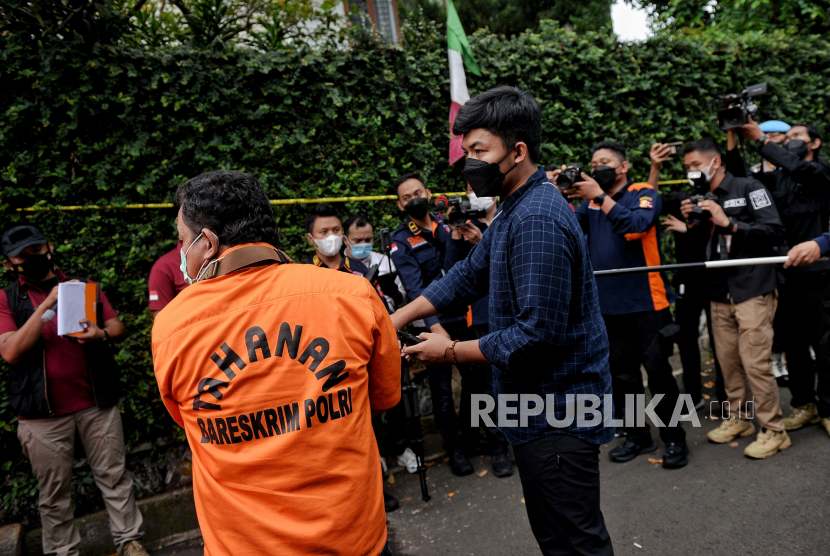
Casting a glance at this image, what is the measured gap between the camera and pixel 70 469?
3770 millimetres

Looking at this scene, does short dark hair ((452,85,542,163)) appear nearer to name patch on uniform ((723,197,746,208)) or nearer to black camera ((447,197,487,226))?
black camera ((447,197,487,226))

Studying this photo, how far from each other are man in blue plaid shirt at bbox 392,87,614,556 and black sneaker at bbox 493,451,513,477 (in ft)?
7.76

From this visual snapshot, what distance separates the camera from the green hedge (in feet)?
14.0

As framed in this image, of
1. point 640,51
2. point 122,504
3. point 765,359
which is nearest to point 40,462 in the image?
point 122,504

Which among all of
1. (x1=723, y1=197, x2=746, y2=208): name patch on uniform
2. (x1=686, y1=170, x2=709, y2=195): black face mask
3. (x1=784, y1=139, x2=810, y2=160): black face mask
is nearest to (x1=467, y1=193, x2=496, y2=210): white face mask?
(x1=686, y1=170, x2=709, y2=195): black face mask

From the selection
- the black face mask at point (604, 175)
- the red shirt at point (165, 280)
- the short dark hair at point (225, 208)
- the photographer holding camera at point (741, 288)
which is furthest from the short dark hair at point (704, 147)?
the red shirt at point (165, 280)

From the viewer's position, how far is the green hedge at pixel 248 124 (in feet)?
14.0

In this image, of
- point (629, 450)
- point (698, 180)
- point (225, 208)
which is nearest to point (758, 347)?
point (629, 450)

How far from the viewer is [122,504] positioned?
3.86 meters

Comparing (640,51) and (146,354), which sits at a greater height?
(640,51)

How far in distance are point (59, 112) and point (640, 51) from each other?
20.6 feet

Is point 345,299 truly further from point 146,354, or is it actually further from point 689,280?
point 689,280

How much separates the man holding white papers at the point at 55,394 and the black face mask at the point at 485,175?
9.89 feet

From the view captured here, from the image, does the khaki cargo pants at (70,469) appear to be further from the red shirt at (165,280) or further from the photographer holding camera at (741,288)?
the photographer holding camera at (741,288)
